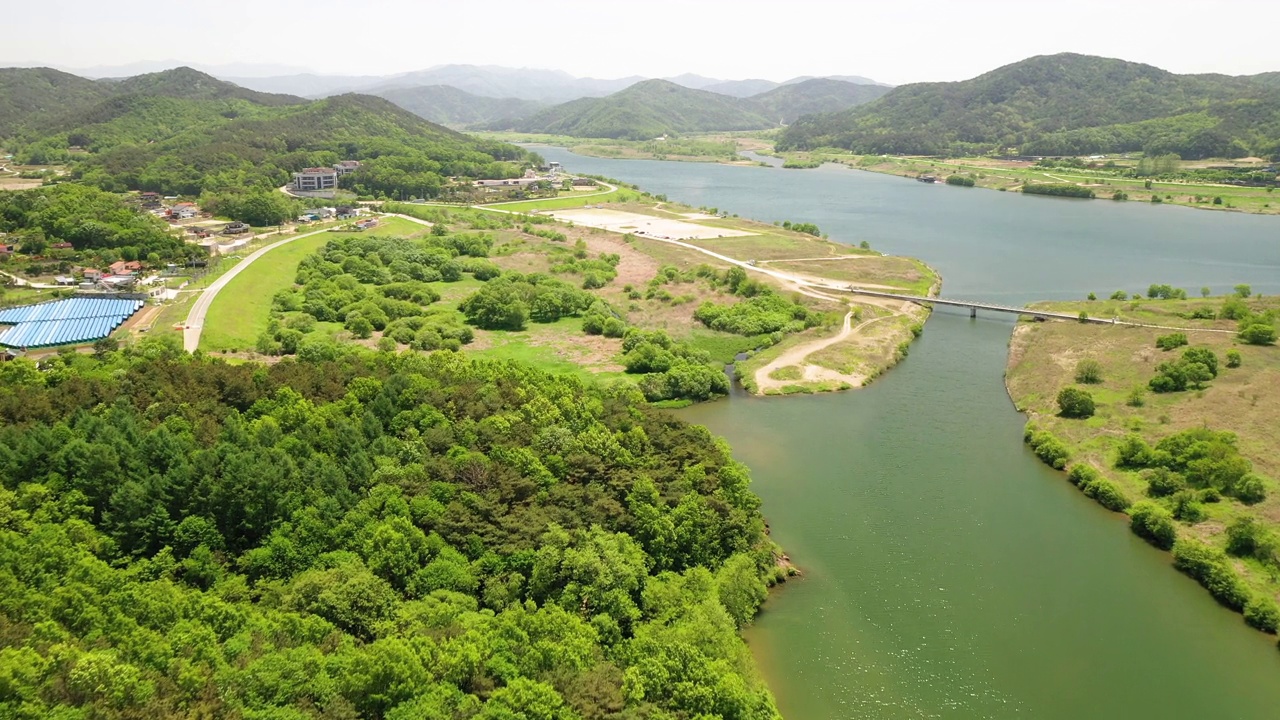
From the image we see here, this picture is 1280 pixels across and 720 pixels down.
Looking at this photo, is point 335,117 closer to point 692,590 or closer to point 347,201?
point 347,201

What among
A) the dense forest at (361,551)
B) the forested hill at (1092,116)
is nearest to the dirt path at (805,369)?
the dense forest at (361,551)

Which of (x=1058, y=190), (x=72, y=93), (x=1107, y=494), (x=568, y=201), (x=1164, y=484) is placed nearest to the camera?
(x=1164, y=484)

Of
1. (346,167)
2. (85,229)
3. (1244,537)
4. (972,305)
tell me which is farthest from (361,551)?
(346,167)

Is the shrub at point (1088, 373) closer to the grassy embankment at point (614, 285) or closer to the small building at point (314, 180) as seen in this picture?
the grassy embankment at point (614, 285)

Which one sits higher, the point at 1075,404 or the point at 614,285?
the point at 614,285

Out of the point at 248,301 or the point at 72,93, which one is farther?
the point at 72,93

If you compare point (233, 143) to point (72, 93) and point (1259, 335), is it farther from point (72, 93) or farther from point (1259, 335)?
point (1259, 335)

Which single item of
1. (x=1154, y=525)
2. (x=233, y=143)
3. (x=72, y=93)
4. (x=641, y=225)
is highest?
(x=72, y=93)

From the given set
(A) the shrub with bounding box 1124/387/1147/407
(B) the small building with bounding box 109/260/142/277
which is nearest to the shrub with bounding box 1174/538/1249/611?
(A) the shrub with bounding box 1124/387/1147/407
